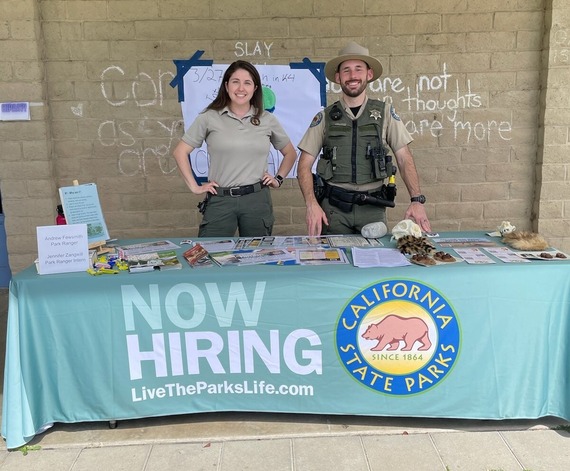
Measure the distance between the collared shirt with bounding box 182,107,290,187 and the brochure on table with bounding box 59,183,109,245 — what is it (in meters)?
0.74

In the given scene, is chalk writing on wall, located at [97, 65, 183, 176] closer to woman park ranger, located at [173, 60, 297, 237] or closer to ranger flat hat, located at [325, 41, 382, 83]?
woman park ranger, located at [173, 60, 297, 237]

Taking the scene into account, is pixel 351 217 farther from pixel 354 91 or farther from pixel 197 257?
pixel 197 257

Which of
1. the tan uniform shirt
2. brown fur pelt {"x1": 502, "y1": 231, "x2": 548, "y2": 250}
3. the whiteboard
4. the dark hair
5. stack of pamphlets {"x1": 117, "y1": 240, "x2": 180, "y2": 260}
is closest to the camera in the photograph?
brown fur pelt {"x1": 502, "y1": 231, "x2": 548, "y2": 250}

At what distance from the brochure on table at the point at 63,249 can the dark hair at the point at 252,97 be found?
1.16 meters

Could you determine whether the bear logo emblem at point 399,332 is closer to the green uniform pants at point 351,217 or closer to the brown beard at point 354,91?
the green uniform pants at point 351,217

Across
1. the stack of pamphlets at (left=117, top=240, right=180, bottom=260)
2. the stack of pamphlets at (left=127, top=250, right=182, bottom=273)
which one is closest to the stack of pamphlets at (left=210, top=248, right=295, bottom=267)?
the stack of pamphlets at (left=127, top=250, right=182, bottom=273)

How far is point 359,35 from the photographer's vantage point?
4.33m

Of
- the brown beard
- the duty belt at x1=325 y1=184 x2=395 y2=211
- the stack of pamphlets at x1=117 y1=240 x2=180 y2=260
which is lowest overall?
the stack of pamphlets at x1=117 y1=240 x2=180 y2=260

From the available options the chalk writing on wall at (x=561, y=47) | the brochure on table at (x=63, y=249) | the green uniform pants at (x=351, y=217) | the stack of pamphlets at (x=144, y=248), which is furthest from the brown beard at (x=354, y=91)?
the chalk writing on wall at (x=561, y=47)

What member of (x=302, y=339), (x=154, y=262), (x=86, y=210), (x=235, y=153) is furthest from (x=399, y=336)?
(x=86, y=210)

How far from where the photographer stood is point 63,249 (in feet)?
7.52

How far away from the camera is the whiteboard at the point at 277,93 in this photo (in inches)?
173

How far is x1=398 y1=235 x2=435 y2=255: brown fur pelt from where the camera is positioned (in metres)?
2.40

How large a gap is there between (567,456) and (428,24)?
3.49 metres
